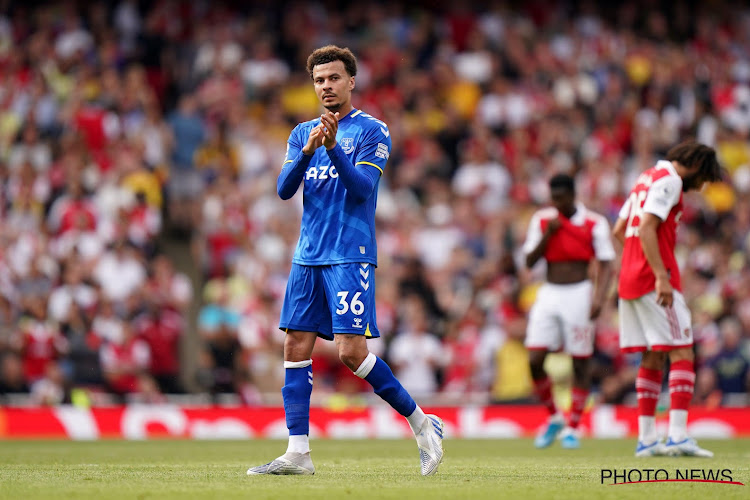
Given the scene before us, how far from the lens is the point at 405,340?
16.8 meters

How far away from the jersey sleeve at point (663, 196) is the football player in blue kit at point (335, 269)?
2945 millimetres

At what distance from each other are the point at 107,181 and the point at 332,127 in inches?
457

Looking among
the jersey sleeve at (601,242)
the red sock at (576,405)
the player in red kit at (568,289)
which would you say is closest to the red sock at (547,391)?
the player in red kit at (568,289)

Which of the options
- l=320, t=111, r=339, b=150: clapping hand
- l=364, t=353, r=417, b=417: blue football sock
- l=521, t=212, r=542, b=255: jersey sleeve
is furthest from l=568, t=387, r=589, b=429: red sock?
l=320, t=111, r=339, b=150: clapping hand

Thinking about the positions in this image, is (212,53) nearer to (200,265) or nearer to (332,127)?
(200,265)

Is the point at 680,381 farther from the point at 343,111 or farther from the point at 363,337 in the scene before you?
the point at 343,111

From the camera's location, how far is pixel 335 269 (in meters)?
7.61

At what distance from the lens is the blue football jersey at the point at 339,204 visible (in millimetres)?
7645

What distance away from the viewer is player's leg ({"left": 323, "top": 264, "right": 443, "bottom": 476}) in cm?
752

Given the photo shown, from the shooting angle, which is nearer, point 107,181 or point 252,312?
point 252,312

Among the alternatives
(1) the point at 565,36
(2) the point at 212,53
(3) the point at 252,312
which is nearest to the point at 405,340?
(3) the point at 252,312

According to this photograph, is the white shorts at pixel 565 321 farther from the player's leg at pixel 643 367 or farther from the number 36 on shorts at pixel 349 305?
the number 36 on shorts at pixel 349 305

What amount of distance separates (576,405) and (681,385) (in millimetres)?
2065

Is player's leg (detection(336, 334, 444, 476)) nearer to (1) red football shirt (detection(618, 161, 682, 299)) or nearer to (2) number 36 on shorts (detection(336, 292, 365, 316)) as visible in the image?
(2) number 36 on shorts (detection(336, 292, 365, 316))
